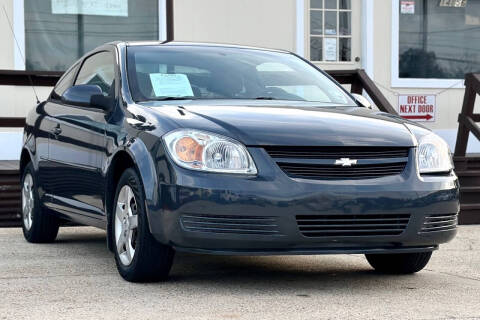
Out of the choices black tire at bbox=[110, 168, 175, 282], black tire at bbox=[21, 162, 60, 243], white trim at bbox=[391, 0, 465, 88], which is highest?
white trim at bbox=[391, 0, 465, 88]

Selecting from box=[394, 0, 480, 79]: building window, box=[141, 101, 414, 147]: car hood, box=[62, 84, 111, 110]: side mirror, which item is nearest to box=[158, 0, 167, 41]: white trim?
box=[394, 0, 480, 79]: building window

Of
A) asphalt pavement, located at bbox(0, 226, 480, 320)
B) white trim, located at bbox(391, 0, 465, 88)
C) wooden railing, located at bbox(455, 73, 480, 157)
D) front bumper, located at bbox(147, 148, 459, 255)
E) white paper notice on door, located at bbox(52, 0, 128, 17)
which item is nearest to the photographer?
asphalt pavement, located at bbox(0, 226, 480, 320)

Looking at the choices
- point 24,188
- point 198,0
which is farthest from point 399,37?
point 24,188

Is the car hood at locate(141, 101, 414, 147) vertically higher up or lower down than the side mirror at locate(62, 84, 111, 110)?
lower down

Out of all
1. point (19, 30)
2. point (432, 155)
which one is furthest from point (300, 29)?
point (432, 155)

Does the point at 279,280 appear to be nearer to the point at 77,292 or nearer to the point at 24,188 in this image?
the point at 77,292

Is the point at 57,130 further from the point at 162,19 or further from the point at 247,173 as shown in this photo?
the point at 162,19

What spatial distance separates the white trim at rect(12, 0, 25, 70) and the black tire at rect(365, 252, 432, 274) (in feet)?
21.8

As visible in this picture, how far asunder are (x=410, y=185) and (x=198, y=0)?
7728 mm

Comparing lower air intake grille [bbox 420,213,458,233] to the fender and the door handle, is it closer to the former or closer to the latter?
the fender

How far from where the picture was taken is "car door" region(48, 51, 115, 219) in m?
6.79

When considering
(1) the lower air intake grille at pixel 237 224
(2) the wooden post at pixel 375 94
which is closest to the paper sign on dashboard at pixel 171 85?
(1) the lower air intake grille at pixel 237 224

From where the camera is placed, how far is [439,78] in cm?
1469

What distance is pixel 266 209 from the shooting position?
18.5 feet
